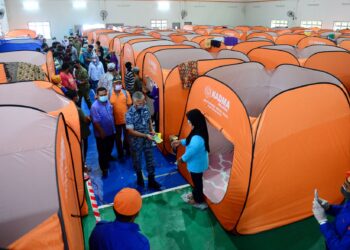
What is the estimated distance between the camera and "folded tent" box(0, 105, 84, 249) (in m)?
1.47

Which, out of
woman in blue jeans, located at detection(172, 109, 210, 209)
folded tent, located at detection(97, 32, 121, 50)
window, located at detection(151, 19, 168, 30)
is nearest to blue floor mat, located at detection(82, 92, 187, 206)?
woman in blue jeans, located at detection(172, 109, 210, 209)

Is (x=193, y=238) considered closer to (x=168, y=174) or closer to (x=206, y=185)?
(x=206, y=185)

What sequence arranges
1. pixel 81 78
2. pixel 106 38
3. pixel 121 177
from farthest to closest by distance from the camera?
pixel 106 38
pixel 81 78
pixel 121 177

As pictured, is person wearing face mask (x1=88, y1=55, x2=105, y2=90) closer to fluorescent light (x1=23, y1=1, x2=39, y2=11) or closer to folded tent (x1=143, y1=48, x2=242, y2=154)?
folded tent (x1=143, y1=48, x2=242, y2=154)

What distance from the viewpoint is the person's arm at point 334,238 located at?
1979mm

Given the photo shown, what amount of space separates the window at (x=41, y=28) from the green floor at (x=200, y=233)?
61.0 feet

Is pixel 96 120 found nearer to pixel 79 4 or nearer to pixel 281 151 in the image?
pixel 281 151

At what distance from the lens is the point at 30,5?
58.8 ft

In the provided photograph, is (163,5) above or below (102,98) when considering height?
above

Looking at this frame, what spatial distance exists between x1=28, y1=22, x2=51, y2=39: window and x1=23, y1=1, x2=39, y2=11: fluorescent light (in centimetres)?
Result: 92

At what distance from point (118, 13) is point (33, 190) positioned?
828 inches

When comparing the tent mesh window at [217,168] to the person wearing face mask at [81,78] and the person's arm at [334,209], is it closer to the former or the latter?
the person's arm at [334,209]

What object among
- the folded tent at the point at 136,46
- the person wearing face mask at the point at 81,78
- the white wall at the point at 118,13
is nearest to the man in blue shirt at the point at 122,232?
the person wearing face mask at the point at 81,78

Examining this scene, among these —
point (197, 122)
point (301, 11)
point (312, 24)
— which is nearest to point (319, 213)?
point (197, 122)
